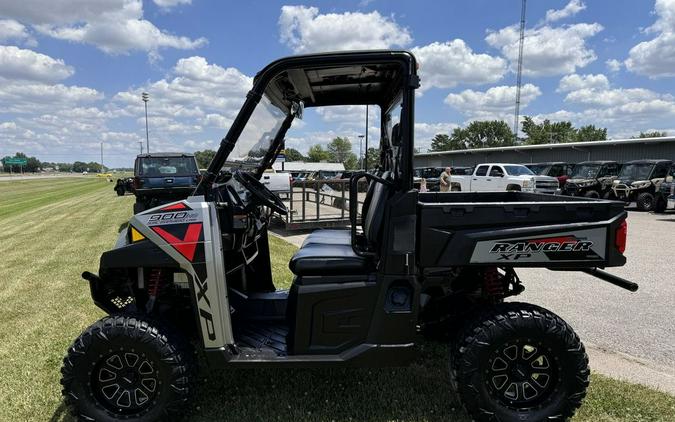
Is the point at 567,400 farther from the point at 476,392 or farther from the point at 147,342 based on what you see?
the point at 147,342

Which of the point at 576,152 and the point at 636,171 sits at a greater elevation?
the point at 576,152

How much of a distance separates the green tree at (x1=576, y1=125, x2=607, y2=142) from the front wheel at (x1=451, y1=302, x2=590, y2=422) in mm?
81360

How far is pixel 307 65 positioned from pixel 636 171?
724 inches

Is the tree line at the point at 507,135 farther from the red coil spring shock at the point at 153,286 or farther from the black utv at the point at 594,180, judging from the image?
the red coil spring shock at the point at 153,286

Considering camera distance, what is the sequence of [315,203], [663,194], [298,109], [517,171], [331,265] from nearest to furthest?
[331,265] < [298,109] < [315,203] < [663,194] < [517,171]

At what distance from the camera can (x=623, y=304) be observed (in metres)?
→ 5.18

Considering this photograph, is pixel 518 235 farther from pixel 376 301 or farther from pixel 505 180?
pixel 505 180

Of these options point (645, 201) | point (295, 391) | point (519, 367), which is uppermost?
point (645, 201)

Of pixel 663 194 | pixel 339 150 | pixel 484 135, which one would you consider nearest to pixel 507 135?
pixel 484 135

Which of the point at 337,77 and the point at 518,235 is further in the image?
the point at 337,77

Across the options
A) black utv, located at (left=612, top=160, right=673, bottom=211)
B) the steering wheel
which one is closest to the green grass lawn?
the steering wheel

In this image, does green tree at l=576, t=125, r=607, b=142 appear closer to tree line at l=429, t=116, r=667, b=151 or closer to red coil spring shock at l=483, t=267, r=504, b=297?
tree line at l=429, t=116, r=667, b=151

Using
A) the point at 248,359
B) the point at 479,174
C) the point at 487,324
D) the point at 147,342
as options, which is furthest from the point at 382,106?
the point at 479,174

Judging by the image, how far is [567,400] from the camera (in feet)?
8.61
